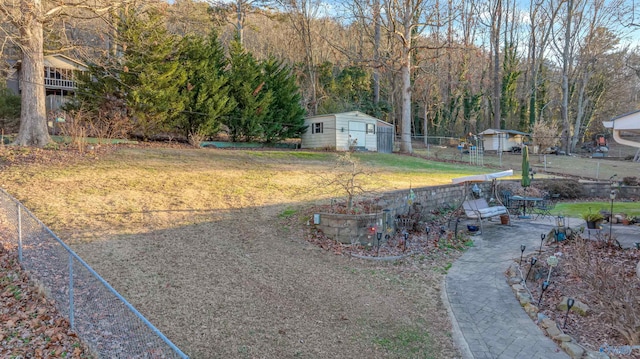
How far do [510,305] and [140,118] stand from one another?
14.7 meters

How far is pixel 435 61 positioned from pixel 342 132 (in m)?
16.9

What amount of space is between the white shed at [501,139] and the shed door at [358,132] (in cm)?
1507

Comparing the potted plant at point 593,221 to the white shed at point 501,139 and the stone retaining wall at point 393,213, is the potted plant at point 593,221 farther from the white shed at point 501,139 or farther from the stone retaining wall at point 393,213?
the white shed at point 501,139

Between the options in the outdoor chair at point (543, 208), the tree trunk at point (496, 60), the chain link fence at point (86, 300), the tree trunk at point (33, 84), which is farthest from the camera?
the tree trunk at point (496, 60)

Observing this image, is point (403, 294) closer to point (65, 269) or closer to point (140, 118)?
point (65, 269)

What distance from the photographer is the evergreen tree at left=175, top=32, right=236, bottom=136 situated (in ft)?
55.8

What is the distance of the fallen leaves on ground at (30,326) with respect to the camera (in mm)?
3672

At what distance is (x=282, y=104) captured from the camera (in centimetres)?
2138

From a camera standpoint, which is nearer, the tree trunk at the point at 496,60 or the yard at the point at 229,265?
the yard at the point at 229,265

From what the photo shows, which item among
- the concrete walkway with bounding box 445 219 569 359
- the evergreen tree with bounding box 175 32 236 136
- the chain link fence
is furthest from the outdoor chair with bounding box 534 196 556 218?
the evergreen tree with bounding box 175 32 236 136

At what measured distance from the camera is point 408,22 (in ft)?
72.5

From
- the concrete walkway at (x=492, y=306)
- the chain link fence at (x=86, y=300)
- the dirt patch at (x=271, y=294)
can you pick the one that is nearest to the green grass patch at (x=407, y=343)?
the dirt patch at (x=271, y=294)

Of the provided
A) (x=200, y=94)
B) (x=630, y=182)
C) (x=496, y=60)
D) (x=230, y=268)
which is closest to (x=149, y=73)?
(x=200, y=94)

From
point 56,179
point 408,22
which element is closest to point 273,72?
point 408,22
